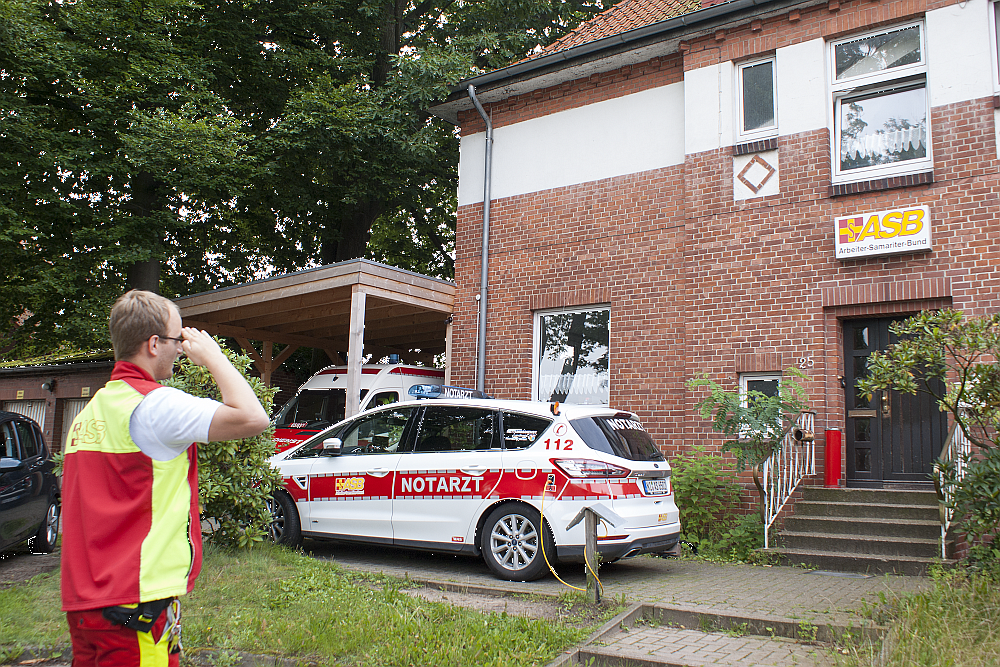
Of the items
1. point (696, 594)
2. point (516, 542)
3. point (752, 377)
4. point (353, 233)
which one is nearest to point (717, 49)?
point (752, 377)

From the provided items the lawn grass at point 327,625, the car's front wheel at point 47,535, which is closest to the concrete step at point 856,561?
the lawn grass at point 327,625

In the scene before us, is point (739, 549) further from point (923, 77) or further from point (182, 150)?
point (182, 150)

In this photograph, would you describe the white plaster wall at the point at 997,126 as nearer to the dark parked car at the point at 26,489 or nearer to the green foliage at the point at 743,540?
the green foliage at the point at 743,540

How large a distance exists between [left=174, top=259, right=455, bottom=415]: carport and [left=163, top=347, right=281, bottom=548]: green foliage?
3089 mm

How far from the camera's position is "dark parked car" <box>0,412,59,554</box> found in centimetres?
786

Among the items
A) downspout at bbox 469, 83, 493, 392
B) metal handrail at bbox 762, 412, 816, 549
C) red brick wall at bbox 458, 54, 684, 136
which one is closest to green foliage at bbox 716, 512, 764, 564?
metal handrail at bbox 762, 412, 816, 549

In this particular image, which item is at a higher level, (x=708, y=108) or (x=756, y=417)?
(x=708, y=108)

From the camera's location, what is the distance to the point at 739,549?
29.4 ft

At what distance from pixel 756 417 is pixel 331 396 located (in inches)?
286

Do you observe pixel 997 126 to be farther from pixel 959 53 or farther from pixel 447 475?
pixel 447 475

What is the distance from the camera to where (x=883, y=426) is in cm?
927

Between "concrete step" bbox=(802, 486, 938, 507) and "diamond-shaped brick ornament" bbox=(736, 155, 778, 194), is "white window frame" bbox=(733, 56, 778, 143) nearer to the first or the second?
"diamond-shaped brick ornament" bbox=(736, 155, 778, 194)

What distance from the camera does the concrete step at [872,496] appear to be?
28.2ft

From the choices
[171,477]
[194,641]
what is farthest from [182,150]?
[171,477]
